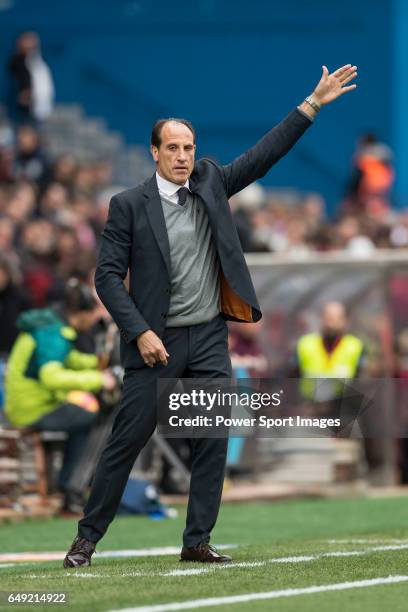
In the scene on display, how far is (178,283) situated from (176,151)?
636 mm

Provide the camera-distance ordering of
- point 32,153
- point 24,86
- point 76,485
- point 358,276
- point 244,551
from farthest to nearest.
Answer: point 24,86 < point 32,153 < point 358,276 < point 76,485 < point 244,551

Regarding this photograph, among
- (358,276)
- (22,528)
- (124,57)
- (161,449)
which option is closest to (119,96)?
(124,57)

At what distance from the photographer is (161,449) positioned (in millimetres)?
14891

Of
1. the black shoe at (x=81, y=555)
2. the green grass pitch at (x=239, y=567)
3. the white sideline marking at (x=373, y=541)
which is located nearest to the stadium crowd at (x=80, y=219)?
A: the green grass pitch at (x=239, y=567)

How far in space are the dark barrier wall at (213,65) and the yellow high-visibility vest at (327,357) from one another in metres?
14.8

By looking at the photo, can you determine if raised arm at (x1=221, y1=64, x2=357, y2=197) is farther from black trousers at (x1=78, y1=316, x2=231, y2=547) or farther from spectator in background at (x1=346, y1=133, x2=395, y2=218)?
spectator in background at (x1=346, y1=133, x2=395, y2=218)

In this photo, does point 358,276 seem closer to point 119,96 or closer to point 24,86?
point 24,86

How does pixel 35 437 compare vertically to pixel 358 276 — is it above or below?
below

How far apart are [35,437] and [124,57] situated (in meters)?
18.9

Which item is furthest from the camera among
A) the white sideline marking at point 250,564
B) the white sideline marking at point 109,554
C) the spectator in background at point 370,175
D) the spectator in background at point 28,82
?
the spectator in background at point 370,175

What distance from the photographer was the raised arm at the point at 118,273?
8102mm

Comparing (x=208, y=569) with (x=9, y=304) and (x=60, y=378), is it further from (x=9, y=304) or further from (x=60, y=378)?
(x=9, y=304)

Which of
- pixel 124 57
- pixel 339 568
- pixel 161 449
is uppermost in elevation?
pixel 124 57

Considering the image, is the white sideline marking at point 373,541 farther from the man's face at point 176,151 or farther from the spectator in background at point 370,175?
the spectator in background at point 370,175
